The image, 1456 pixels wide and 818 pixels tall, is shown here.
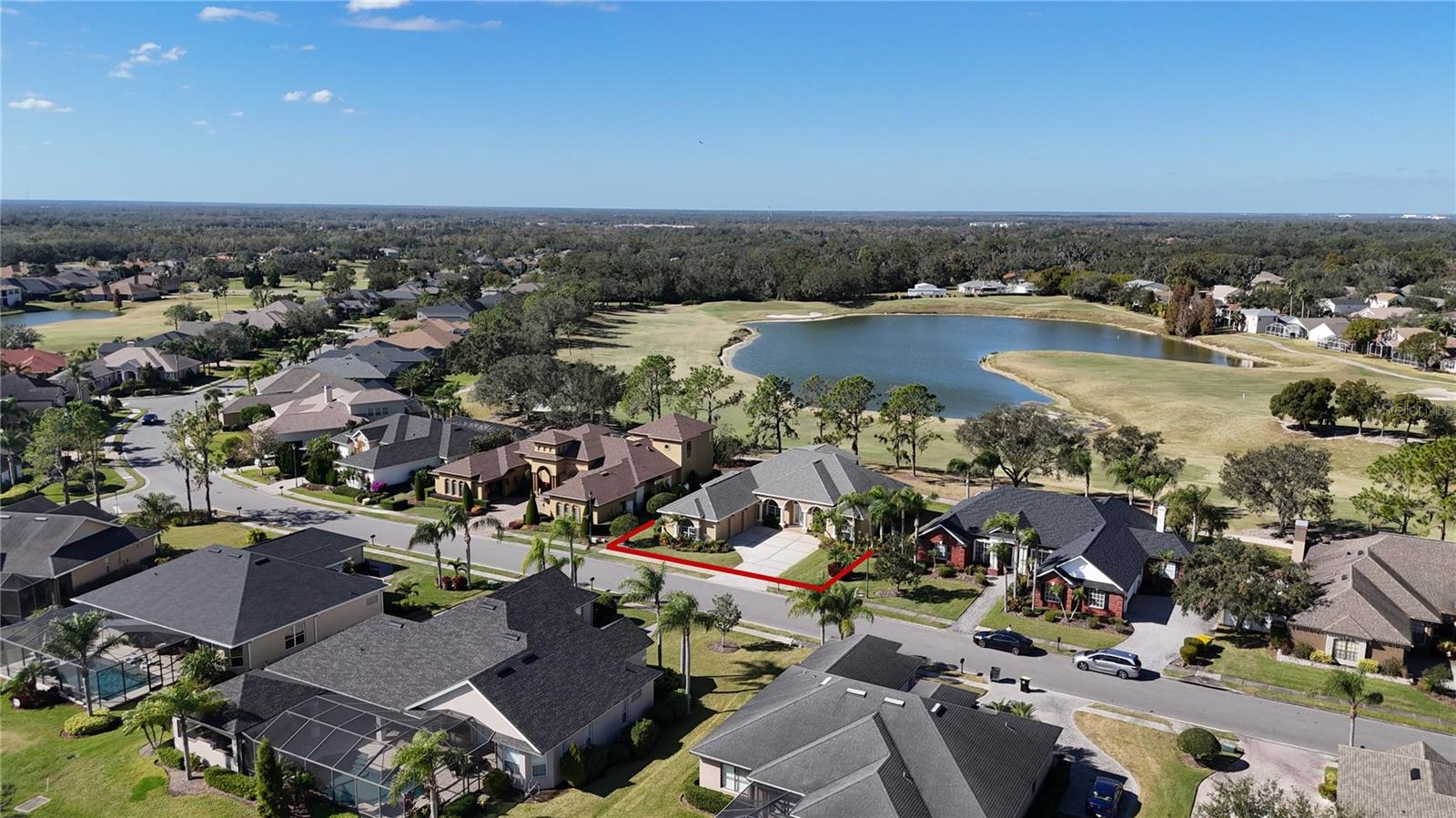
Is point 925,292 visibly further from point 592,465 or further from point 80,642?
point 80,642

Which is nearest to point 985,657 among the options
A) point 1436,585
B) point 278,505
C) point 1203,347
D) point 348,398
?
point 1436,585

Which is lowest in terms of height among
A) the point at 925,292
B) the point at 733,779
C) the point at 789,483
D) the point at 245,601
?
the point at 733,779

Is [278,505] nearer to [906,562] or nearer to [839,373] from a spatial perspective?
[906,562]

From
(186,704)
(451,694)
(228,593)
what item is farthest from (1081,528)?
(228,593)

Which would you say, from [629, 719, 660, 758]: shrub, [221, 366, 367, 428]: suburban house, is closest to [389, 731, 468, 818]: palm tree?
[629, 719, 660, 758]: shrub

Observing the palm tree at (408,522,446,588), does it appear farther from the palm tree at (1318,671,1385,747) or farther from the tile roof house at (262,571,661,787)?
the palm tree at (1318,671,1385,747)

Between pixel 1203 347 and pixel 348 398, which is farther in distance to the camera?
pixel 1203 347
